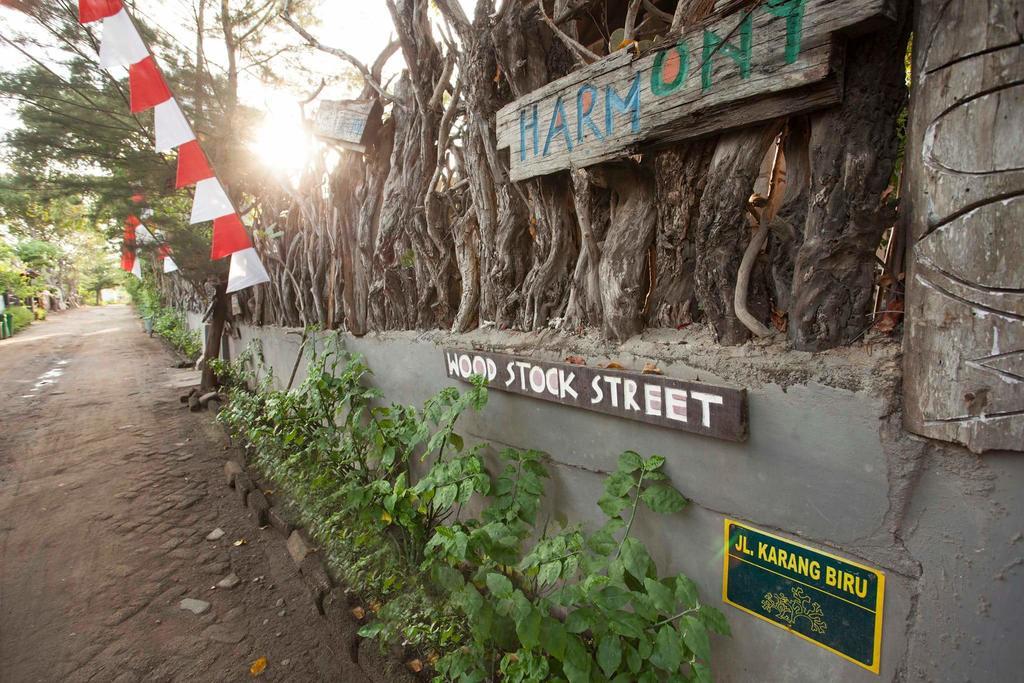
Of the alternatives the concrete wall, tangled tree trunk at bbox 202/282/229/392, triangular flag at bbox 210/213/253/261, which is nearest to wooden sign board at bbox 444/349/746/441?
the concrete wall

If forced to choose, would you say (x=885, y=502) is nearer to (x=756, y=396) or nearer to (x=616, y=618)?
(x=756, y=396)

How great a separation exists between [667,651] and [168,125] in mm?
5390

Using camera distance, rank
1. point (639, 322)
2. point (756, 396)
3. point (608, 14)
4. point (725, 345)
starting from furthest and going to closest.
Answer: point (608, 14) < point (639, 322) < point (725, 345) < point (756, 396)

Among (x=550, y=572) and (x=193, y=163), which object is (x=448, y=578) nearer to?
(x=550, y=572)

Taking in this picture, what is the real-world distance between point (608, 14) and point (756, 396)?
67.2 inches

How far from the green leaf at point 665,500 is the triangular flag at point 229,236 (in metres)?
4.55

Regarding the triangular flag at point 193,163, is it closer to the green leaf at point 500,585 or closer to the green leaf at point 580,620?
the green leaf at point 500,585

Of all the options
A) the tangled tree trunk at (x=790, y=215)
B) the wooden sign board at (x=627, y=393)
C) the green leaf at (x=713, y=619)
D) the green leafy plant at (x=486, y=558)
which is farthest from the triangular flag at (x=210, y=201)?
the green leaf at (x=713, y=619)

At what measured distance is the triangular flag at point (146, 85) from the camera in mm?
4199

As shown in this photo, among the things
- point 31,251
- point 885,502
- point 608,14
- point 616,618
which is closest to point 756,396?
point 885,502

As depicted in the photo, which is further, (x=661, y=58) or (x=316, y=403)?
(x=316, y=403)

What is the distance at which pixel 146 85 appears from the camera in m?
4.22

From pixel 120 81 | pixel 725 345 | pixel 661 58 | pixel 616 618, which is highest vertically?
pixel 120 81

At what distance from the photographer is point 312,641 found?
7.80 ft
